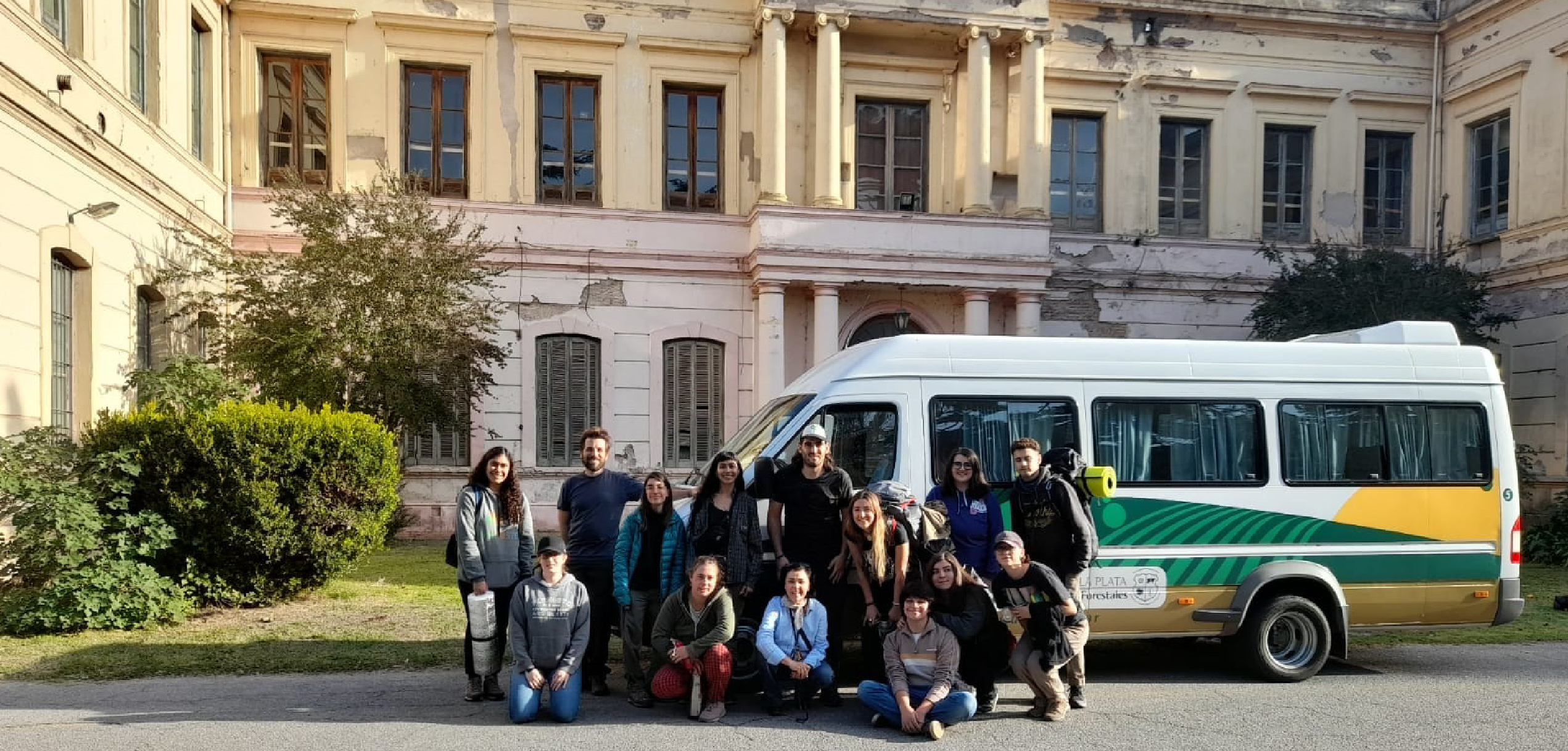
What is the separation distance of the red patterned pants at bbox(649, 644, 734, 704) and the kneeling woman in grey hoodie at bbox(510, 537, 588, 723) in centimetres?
50

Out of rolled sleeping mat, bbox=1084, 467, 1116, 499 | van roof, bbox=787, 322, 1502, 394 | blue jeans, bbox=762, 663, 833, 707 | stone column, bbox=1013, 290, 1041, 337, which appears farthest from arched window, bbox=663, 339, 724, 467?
blue jeans, bbox=762, 663, 833, 707

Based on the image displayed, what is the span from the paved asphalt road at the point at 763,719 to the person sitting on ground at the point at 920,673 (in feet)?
0.46

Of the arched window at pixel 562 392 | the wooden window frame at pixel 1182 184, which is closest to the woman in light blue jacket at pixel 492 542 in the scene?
the arched window at pixel 562 392

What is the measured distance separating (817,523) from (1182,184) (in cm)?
1461

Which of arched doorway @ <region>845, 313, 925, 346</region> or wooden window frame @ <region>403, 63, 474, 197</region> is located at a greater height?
wooden window frame @ <region>403, 63, 474, 197</region>

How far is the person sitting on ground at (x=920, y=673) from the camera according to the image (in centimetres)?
666

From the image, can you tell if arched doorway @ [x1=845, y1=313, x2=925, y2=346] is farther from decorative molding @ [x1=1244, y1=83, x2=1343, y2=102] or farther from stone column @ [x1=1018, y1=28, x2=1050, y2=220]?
decorative molding @ [x1=1244, y1=83, x2=1343, y2=102]

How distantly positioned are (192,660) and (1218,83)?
1748 cm

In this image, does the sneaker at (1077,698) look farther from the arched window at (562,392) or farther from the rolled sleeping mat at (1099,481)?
the arched window at (562,392)

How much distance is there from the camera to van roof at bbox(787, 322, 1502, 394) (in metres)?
8.12

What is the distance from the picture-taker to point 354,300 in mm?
13773

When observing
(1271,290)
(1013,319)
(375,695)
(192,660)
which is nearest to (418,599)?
(192,660)

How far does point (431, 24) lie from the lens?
17.2m

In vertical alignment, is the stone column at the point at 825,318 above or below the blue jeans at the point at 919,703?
above
